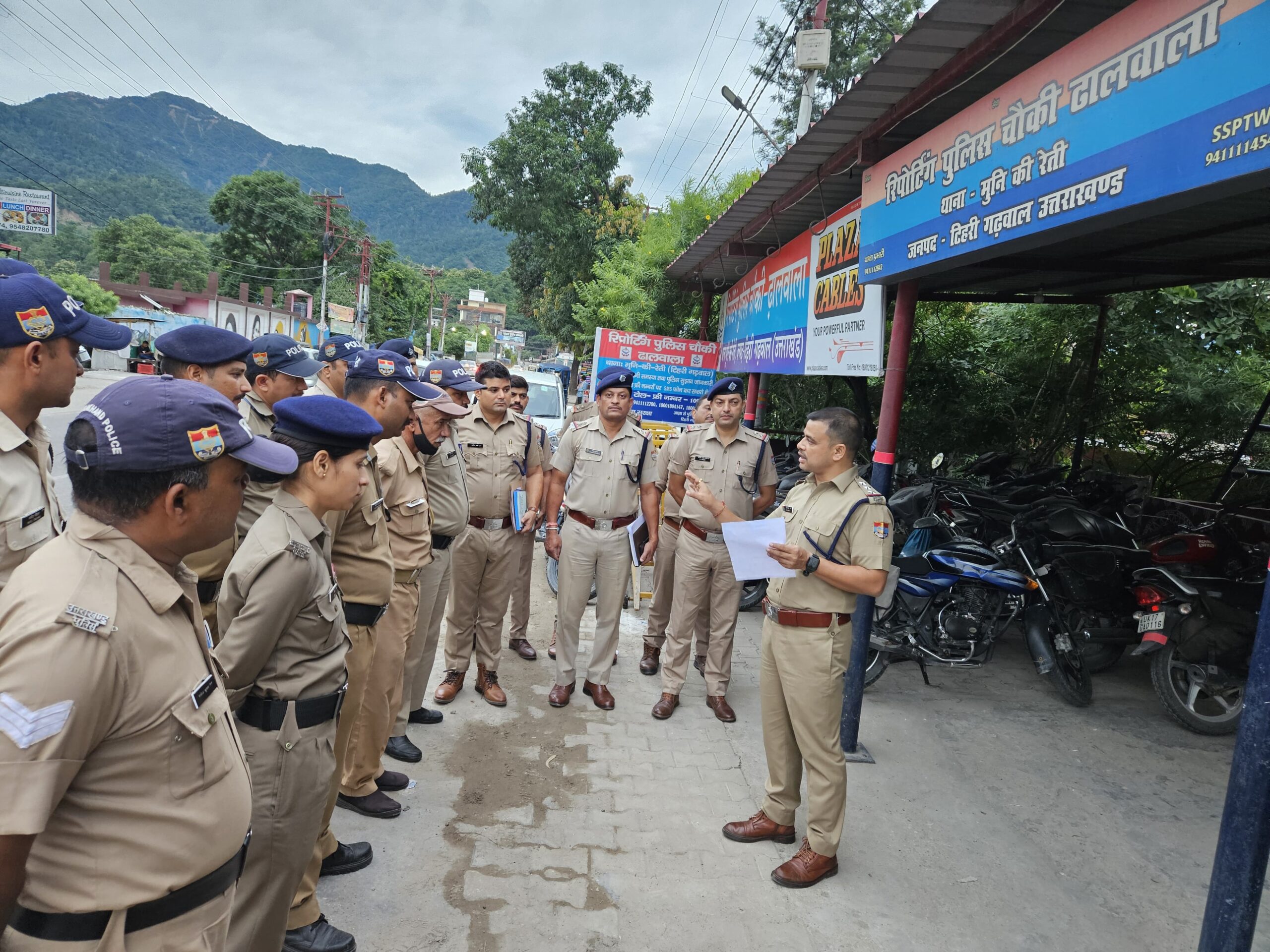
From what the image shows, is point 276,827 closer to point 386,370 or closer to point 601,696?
point 386,370

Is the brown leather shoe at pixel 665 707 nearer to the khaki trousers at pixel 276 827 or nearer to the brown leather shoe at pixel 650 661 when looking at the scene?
the brown leather shoe at pixel 650 661

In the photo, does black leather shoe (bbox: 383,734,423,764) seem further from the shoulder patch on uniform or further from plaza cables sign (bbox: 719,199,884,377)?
plaza cables sign (bbox: 719,199,884,377)

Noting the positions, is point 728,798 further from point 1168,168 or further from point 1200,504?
point 1200,504

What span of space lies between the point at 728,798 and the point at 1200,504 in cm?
581

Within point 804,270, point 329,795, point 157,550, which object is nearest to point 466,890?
point 329,795

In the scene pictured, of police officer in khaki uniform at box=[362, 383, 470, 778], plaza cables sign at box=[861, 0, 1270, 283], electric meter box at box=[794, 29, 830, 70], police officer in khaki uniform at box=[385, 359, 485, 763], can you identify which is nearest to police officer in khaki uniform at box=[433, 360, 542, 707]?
police officer in khaki uniform at box=[385, 359, 485, 763]

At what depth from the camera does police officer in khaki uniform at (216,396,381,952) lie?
1912 mm

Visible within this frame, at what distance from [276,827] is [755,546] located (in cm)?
187

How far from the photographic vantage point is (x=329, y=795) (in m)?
2.45

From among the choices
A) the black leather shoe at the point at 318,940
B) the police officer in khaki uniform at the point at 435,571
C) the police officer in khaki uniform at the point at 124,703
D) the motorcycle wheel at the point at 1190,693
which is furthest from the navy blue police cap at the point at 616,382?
the motorcycle wheel at the point at 1190,693

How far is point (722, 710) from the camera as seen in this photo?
4500mm

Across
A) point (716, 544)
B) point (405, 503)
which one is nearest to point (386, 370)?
point (405, 503)

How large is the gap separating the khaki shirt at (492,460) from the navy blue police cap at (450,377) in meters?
0.25

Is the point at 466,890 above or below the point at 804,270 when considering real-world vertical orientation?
below
